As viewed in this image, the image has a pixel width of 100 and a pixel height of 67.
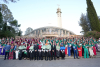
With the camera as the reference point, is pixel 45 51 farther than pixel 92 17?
No

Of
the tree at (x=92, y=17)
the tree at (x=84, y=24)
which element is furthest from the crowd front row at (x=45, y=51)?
the tree at (x=84, y=24)

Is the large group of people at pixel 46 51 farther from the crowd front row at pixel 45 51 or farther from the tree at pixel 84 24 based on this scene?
the tree at pixel 84 24

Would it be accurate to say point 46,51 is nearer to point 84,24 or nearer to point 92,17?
point 92,17

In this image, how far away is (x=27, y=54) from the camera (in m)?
8.49

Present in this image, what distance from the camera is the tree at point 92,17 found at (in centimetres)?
2240

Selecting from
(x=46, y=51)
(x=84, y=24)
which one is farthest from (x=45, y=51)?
(x=84, y=24)

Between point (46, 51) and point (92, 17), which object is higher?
point (92, 17)

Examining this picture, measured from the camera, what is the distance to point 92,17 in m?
23.0

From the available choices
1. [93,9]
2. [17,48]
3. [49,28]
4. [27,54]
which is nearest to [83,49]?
[27,54]

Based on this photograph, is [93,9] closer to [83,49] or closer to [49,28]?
[83,49]

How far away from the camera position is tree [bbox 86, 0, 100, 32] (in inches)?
882

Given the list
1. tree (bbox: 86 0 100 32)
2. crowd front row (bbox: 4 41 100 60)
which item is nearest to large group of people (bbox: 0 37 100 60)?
crowd front row (bbox: 4 41 100 60)

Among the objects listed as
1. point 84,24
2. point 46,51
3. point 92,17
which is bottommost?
point 46,51

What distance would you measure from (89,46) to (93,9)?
60.0 feet
